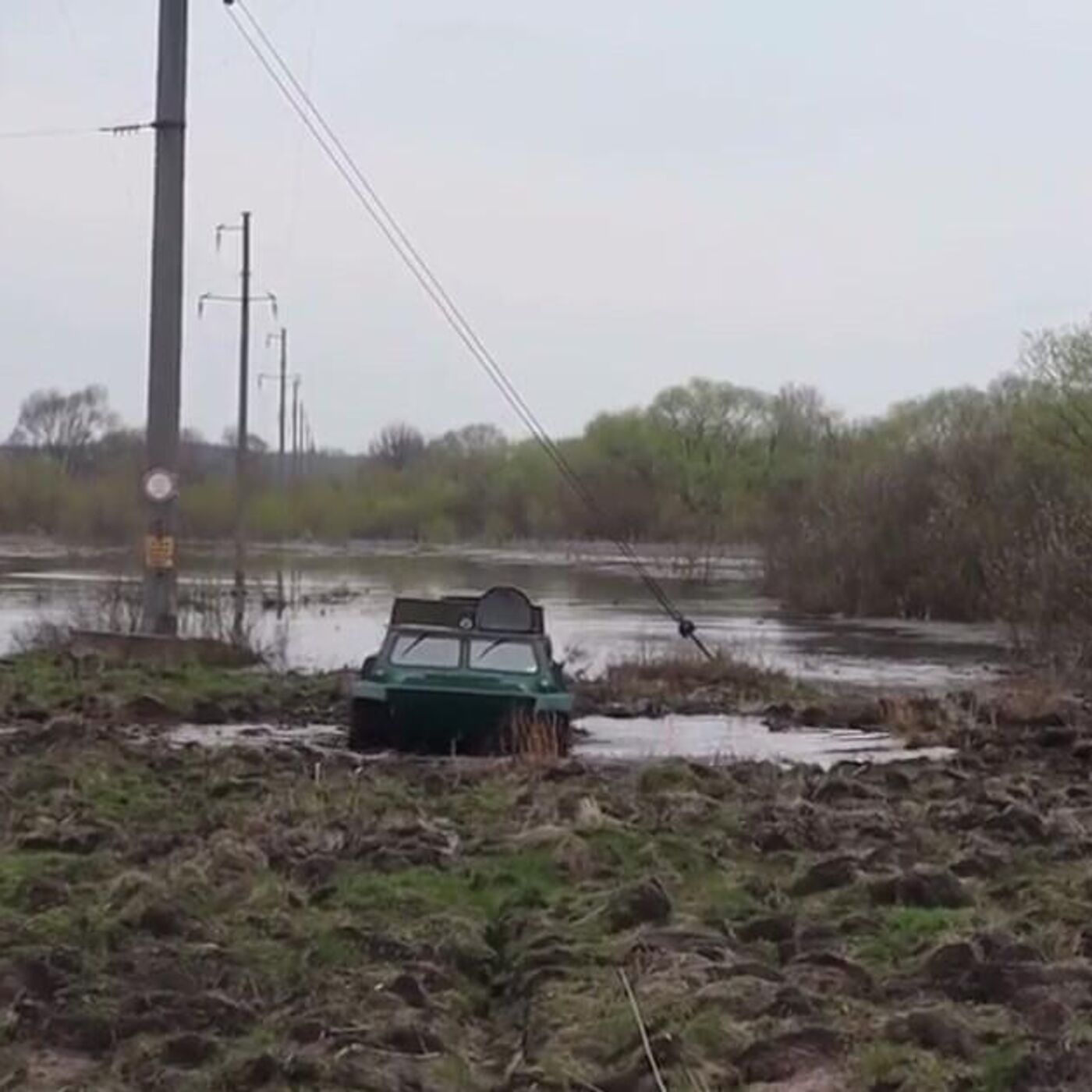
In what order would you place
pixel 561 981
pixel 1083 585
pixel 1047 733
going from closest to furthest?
pixel 561 981, pixel 1047 733, pixel 1083 585

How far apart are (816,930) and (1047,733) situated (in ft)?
39.7

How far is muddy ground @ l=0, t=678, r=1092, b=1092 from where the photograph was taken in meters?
7.79

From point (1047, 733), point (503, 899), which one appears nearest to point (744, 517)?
point (1047, 733)

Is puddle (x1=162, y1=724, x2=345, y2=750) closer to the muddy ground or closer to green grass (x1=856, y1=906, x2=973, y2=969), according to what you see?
the muddy ground

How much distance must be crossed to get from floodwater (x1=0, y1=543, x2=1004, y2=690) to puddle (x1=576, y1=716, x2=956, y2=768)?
7.70 meters

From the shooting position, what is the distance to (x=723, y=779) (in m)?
16.5

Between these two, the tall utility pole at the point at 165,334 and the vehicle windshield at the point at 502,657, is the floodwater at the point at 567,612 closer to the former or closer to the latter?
the tall utility pole at the point at 165,334

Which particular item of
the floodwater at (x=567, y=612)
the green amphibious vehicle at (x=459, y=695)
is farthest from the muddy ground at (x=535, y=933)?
the floodwater at (x=567, y=612)

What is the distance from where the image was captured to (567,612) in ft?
173

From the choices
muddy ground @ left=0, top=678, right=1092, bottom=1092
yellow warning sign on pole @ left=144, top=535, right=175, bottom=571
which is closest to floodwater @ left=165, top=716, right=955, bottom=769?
muddy ground @ left=0, top=678, right=1092, bottom=1092

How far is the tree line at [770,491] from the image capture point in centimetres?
5031

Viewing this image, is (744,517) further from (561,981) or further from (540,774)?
(561,981)

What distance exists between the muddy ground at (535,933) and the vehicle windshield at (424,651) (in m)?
4.06

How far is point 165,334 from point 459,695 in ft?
34.9
